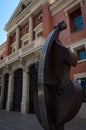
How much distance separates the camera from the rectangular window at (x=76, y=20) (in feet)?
40.1

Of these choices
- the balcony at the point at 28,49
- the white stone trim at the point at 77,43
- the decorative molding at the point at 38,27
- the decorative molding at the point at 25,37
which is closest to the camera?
the white stone trim at the point at 77,43

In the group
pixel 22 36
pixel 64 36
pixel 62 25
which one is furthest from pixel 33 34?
pixel 62 25

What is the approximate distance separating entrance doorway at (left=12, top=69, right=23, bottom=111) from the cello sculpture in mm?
13602

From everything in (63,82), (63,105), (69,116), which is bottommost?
(69,116)

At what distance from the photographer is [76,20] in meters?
12.7

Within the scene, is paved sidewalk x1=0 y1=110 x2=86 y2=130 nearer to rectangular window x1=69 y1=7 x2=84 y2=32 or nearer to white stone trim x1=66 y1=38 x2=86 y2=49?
white stone trim x1=66 y1=38 x2=86 y2=49

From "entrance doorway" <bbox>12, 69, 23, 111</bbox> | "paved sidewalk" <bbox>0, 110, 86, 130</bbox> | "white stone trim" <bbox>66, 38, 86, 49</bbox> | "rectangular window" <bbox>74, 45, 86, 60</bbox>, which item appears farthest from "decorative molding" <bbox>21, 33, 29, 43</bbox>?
"paved sidewalk" <bbox>0, 110, 86, 130</bbox>

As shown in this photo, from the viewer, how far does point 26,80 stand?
47.1ft

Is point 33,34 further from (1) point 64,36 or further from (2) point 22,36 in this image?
(1) point 64,36

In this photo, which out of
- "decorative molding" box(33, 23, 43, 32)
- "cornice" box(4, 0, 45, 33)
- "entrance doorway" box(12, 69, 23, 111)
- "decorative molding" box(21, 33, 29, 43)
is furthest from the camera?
"decorative molding" box(21, 33, 29, 43)

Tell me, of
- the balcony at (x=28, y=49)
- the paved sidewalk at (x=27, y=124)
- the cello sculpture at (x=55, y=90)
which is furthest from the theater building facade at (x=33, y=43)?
the cello sculpture at (x=55, y=90)

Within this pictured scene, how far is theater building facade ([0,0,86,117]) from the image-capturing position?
455 inches

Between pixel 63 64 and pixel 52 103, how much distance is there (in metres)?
0.60

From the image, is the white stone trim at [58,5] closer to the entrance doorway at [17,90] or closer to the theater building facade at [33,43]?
the theater building facade at [33,43]
